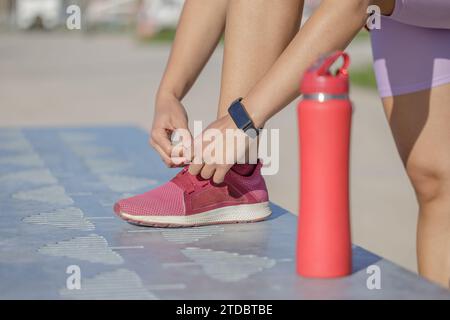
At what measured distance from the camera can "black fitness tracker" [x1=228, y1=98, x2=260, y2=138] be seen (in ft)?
6.23

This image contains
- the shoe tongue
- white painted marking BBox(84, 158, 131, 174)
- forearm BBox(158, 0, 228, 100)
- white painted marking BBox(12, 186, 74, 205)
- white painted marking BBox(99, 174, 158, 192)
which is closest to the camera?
the shoe tongue

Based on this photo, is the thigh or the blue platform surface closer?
the blue platform surface

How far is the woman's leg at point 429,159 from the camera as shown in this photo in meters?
2.23

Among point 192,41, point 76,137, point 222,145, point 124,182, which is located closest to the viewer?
point 222,145

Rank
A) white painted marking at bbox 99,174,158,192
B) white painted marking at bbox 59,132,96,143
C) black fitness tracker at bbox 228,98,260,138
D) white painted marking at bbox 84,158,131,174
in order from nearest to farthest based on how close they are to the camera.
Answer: black fitness tracker at bbox 228,98,260,138 < white painted marking at bbox 99,174,158,192 < white painted marking at bbox 84,158,131,174 < white painted marking at bbox 59,132,96,143

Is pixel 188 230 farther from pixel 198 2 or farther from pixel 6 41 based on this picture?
pixel 6 41

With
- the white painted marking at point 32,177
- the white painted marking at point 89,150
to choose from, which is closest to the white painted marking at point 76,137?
the white painted marking at point 89,150

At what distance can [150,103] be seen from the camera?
8.73 meters

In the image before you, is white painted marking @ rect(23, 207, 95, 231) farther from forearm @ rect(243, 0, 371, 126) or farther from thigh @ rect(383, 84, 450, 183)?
thigh @ rect(383, 84, 450, 183)

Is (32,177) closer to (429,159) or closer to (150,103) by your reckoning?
(429,159)

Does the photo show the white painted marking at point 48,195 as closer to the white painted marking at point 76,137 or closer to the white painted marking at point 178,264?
the white painted marking at point 178,264

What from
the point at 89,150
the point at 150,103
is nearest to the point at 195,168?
the point at 89,150

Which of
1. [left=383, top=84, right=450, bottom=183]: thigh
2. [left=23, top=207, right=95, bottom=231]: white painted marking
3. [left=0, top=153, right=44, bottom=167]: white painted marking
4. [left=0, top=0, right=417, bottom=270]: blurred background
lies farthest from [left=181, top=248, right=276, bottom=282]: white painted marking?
[left=0, top=153, right=44, bottom=167]: white painted marking

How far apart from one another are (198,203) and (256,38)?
0.39 m
